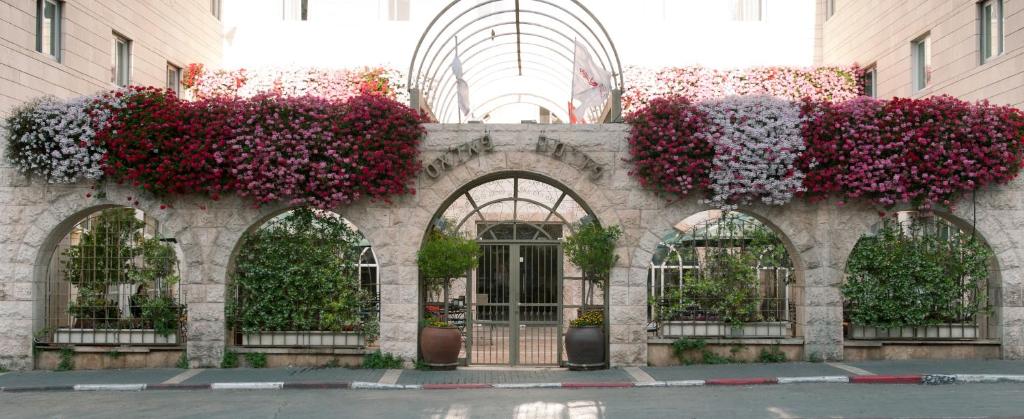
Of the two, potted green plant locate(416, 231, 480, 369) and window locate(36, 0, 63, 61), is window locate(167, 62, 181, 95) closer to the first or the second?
window locate(36, 0, 63, 61)

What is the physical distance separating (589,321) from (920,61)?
10524mm

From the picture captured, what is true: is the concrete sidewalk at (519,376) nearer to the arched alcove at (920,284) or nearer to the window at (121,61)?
the arched alcove at (920,284)

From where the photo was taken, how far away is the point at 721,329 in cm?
1566

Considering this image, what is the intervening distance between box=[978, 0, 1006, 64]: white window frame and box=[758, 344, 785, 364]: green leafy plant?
23.5 ft

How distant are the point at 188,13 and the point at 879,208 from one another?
1676 cm

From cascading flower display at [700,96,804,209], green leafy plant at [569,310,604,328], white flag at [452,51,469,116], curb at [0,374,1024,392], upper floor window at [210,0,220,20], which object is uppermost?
upper floor window at [210,0,220,20]

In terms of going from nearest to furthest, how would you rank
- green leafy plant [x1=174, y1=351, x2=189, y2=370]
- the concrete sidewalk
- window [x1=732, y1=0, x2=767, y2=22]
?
the concrete sidewalk, green leafy plant [x1=174, y1=351, x2=189, y2=370], window [x1=732, y1=0, x2=767, y2=22]

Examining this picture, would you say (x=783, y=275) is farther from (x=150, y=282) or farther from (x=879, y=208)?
(x=150, y=282)

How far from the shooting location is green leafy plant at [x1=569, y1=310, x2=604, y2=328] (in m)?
15.4

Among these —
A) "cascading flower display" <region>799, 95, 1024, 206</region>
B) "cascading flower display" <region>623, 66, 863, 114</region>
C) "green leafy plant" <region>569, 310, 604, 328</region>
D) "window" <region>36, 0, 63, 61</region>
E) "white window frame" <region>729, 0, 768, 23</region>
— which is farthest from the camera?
"white window frame" <region>729, 0, 768, 23</region>

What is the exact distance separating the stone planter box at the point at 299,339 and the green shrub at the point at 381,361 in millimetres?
343

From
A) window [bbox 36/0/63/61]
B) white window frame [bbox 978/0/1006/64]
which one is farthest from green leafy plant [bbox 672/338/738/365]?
window [bbox 36/0/63/61]

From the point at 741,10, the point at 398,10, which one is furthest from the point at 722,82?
the point at 398,10

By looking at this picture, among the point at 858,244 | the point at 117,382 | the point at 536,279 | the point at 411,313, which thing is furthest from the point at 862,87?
the point at 117,382
